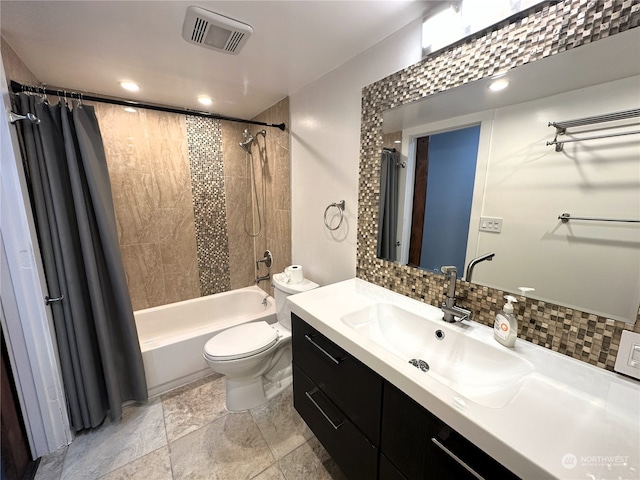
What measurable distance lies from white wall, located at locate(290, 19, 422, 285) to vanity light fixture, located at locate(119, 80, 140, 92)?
1170 millimetres

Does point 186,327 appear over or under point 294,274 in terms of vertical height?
under

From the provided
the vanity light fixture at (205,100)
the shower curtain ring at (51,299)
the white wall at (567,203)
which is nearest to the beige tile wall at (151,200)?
the vanity light fixture at (205,100)

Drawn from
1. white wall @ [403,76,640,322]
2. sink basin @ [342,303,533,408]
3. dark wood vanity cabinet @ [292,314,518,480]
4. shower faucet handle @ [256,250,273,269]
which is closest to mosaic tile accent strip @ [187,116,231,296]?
shower faucet handle @ [256,250,273,269]

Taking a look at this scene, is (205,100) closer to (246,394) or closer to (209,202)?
(209,202)

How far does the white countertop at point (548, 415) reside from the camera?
0.49 m

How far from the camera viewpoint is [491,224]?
39.5 inches

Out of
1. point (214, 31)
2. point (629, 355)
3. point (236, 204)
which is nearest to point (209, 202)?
point (236, 204)

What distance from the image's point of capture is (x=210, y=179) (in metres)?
2.58

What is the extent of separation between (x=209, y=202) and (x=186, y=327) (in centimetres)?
130

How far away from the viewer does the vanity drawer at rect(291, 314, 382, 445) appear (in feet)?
2.90

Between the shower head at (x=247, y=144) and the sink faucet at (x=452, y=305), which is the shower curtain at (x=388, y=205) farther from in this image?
the shower head at (x=247, y=144)

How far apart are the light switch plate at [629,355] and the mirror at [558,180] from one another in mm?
50

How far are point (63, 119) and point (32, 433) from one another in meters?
1.65

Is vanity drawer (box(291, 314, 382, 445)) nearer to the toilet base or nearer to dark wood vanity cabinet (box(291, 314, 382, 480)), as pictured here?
dark wood vanity cabinet (box(291, 314, 382, 480))
